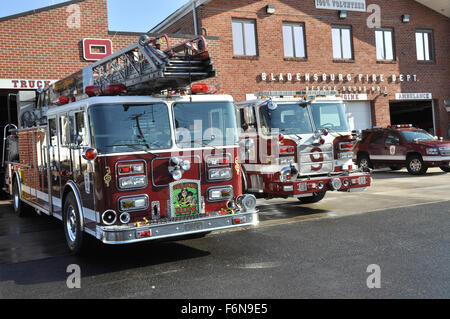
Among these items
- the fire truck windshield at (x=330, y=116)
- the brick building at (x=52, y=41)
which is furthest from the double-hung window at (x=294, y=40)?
the fire truck windshield at (x=330, y=116)

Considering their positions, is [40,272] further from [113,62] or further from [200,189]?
[113,62]

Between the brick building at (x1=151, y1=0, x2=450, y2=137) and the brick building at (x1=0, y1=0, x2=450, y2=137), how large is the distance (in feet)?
0.14

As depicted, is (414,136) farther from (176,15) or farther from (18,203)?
(18,203)

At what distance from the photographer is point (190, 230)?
5973 millimetres

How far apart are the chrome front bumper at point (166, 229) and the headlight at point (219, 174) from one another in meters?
0.65

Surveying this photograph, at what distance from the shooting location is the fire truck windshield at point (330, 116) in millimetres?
10023

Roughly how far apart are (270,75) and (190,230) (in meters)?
14.0

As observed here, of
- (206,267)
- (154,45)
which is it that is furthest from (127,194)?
(154,45)

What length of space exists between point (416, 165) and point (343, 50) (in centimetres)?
707

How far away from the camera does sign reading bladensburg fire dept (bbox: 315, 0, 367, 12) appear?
2033 centimetres

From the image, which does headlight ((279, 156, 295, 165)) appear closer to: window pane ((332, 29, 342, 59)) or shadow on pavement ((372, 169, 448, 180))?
shadow on pavement ((372, 169, 448, 180))

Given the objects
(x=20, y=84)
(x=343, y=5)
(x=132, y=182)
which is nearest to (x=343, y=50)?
(x=343, y=5)

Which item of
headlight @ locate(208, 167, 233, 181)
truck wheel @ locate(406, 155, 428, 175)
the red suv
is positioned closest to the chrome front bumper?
headlight @ locate(208, 167, 233, 181)
